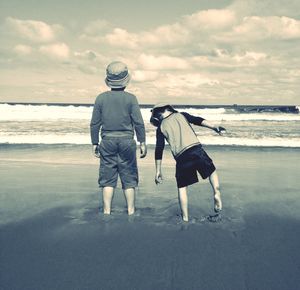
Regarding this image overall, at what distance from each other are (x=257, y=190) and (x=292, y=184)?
803mm

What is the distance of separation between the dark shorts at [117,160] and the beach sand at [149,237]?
0.41 metres

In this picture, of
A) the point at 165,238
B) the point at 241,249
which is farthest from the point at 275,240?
the point at 165,238

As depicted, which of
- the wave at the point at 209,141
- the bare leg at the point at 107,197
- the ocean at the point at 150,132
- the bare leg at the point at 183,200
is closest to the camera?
the bare leg at the point at 183,200

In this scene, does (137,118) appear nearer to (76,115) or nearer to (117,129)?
(117,129)

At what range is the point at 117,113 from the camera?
13.7ft

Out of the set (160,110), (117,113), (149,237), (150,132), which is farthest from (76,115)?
(149,237)

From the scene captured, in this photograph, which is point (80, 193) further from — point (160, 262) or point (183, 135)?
point (160, 262)

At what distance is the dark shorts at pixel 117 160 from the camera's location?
4.21m

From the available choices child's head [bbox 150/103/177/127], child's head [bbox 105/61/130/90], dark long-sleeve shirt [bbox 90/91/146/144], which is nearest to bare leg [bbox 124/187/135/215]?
dark long-sleeve shirt [bbox 90/91/146/144]

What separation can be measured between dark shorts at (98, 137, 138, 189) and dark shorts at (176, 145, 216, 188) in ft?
1.80

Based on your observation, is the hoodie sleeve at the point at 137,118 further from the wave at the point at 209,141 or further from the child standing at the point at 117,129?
the wave at the point at 209,141

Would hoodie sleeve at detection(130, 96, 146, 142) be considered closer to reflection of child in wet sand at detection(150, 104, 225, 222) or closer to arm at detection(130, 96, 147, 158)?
arm at detection(130, 96, 147, 158)

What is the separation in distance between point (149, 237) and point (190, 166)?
932mm

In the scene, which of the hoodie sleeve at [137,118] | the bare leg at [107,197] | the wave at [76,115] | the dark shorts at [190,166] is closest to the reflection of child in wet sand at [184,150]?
the dark shorts at [190,166]
